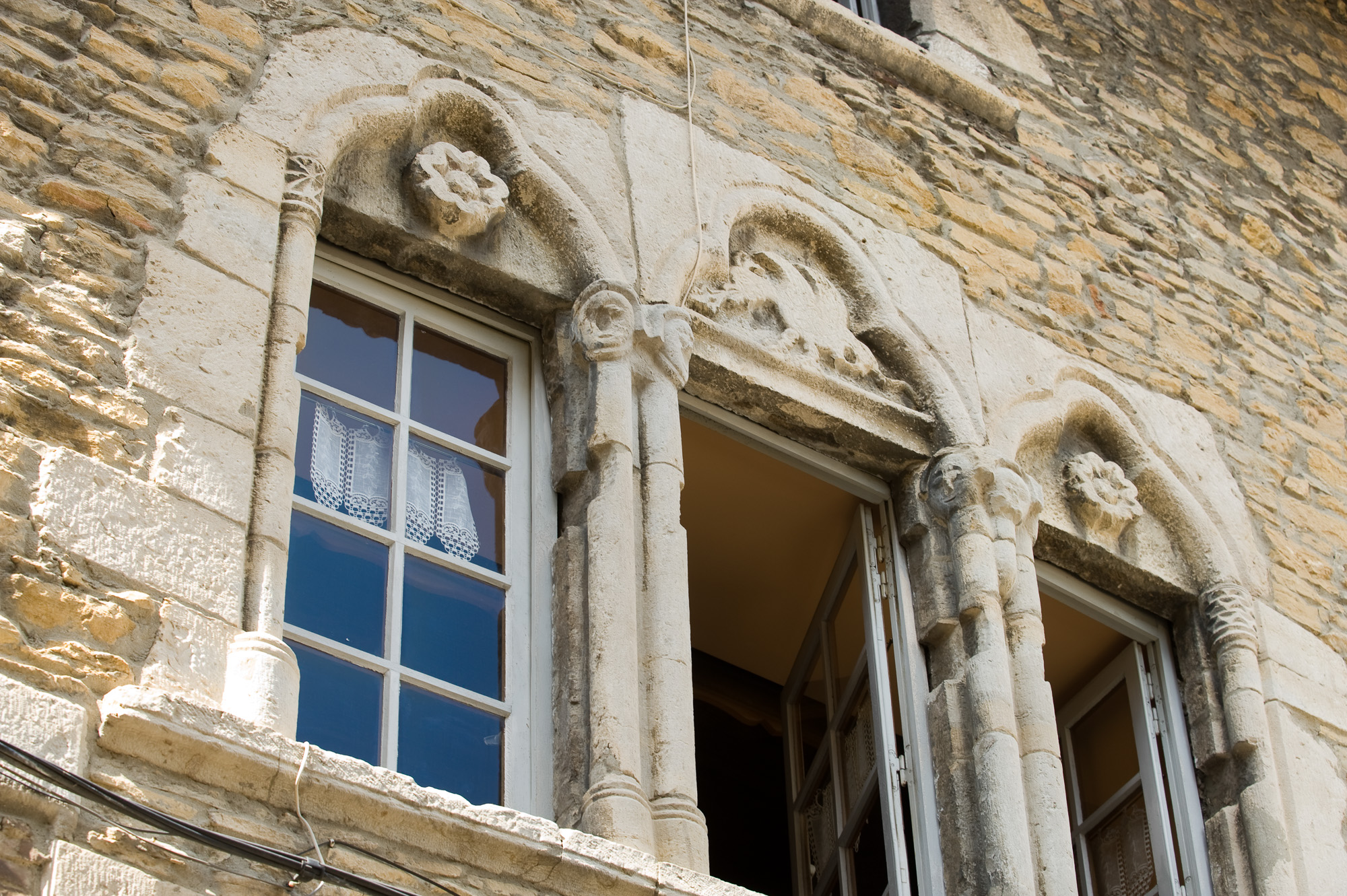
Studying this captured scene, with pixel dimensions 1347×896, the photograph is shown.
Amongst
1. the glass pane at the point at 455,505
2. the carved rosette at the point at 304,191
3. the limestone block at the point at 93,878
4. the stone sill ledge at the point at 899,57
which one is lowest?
the limestone block at the point at 93,878

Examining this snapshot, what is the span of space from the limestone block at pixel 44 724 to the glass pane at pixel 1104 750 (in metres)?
2.82

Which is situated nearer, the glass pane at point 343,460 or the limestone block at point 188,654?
the limestone block at point 188,654

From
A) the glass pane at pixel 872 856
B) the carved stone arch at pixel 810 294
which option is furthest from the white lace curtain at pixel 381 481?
the glass pane at pixel 872 856

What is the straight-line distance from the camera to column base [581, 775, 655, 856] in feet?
11.3

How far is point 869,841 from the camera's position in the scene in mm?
4477

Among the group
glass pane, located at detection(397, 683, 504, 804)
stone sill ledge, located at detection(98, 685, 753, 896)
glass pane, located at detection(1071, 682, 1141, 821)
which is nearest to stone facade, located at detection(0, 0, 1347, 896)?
stone sill ledge, located at detection(98, 685, 753, 896)

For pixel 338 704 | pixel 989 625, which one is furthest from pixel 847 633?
pixel 338 704

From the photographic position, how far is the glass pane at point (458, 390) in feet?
13.6

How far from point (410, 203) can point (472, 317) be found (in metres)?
0.28

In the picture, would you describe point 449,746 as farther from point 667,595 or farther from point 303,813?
point 303,813

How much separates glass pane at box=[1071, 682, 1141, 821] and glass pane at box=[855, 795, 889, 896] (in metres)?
0.75

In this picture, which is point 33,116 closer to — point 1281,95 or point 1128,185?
point 1128,185

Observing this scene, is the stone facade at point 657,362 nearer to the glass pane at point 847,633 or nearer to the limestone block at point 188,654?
the limestone block at point 188,654

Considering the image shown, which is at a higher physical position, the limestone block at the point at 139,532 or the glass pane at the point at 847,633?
the glass pane at the point at 847,633
